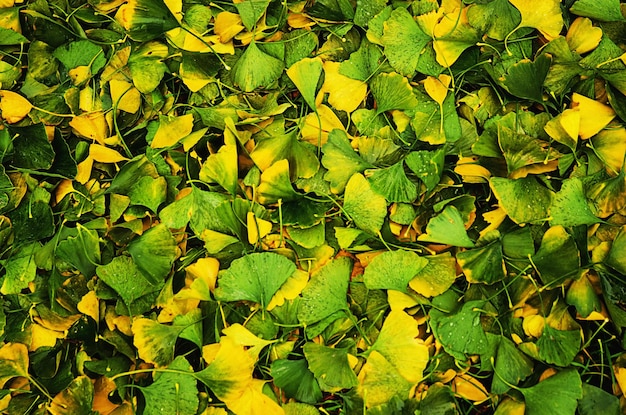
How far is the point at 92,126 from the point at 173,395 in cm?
28

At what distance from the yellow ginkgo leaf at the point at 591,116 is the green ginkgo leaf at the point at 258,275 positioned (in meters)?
0.29

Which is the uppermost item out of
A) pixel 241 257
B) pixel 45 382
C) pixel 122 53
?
pixel 122 53

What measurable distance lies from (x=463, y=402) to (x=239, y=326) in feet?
0.70

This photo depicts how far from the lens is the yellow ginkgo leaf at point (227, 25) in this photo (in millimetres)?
649

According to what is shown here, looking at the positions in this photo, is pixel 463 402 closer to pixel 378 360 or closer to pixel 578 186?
pixel 378 360

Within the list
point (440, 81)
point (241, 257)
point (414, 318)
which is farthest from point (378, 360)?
point (440, 81)

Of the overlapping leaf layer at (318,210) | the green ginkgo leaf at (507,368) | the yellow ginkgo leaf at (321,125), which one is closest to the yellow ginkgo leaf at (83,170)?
A: the overlapping leaf layer at (318,210)

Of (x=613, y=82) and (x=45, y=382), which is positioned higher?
(x=613, y=82)

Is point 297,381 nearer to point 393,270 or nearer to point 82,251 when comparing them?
point 393,270

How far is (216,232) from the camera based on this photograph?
1.98ft

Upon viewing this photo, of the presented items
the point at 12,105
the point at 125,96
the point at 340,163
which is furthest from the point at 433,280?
the point at 12,105

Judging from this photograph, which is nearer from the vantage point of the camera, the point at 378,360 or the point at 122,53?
the point at 378,360

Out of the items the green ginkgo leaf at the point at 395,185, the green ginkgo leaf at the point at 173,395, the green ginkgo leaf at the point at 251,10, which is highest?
the green ginkgo leaf at the point at 251,10

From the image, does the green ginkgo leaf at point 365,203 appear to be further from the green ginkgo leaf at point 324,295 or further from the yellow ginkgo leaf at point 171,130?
the yellow ginkgo leaf at point 171,130
